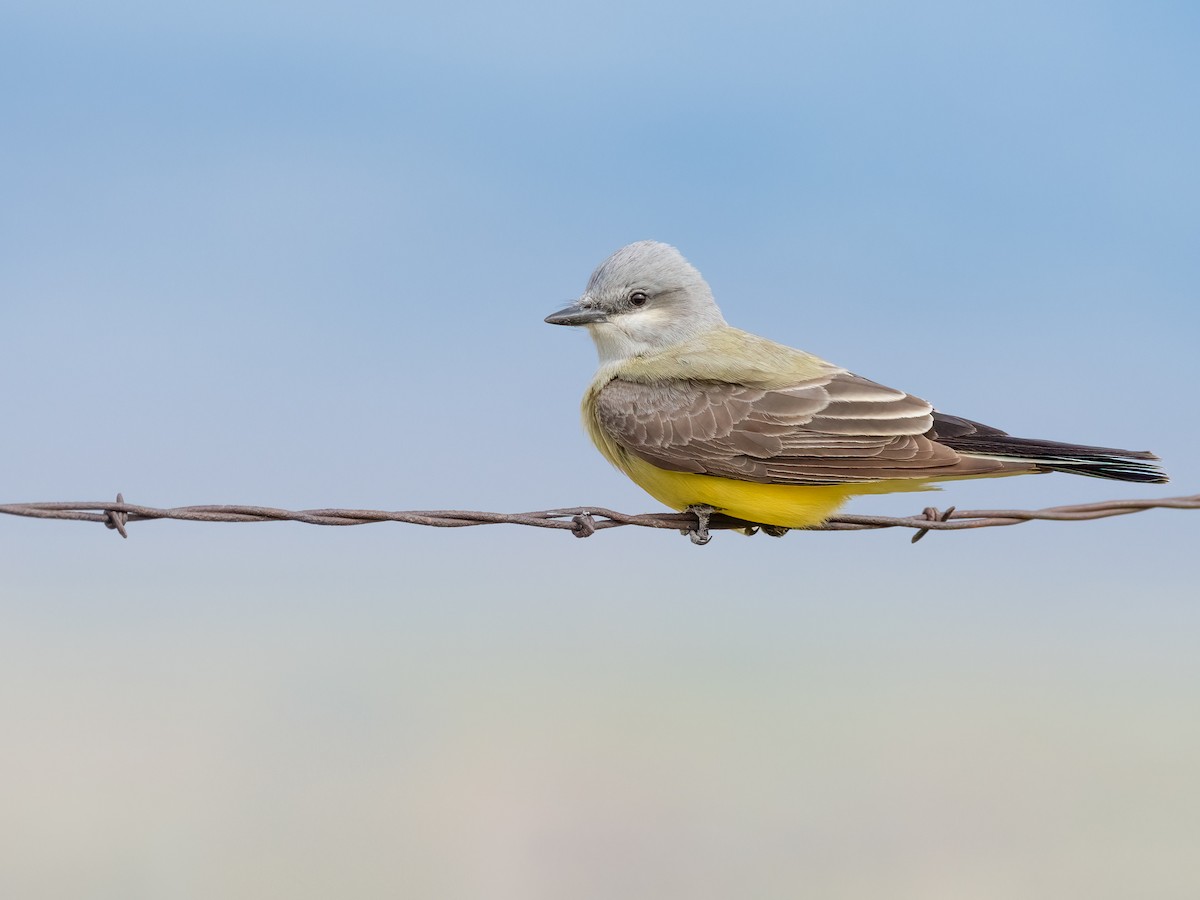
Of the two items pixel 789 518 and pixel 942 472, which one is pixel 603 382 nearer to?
pixel 789 518

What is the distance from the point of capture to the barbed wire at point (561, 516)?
4282 mm

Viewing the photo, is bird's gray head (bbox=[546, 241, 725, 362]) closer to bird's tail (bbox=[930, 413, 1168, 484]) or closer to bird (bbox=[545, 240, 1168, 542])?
bird (bbox=[545, 240, 1168, 542])

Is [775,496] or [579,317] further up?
Result: [579,317]

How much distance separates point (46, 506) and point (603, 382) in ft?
11.5

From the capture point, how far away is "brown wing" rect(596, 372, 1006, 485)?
6004 mm

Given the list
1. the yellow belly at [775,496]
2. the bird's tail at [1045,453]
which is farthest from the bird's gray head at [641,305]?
the bird's tail at [1045,453]

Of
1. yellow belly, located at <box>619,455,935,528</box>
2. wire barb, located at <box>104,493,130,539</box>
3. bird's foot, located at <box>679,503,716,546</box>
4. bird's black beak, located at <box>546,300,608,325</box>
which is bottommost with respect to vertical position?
wire barb, located at <box>104,493,130,539</box>

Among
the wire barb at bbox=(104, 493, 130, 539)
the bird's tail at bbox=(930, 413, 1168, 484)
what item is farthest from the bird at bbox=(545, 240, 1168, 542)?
the wire barb at bbox=(104, 493, 130, 539)

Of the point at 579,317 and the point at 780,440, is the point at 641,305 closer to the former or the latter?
the point at 579,317

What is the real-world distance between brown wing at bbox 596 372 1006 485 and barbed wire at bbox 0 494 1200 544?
0.36 meters

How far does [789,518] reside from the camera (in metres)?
6.11

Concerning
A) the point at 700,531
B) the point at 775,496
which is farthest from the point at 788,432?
the point at 700,531

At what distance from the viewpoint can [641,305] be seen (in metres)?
7.37

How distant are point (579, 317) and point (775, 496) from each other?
191cm
